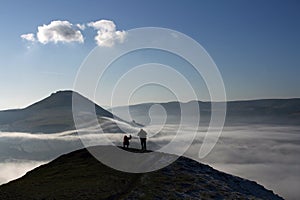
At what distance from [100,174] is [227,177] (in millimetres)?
20946

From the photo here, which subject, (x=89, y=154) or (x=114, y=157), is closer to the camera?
(x=114, y=157)

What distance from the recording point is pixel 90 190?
38.9 m

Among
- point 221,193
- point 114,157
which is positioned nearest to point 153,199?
point 221,193

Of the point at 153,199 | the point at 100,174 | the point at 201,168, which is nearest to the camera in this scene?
the point at 153,199

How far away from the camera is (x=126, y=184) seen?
135ft

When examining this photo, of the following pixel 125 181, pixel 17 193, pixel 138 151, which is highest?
pixel 138 151

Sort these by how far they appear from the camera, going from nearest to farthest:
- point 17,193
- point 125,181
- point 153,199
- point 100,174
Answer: point 153,199, point 17,193, point 125,181, point 100,174

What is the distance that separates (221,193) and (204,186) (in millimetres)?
2441

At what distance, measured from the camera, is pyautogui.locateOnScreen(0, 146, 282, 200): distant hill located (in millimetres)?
38219

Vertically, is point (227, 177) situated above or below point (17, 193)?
above

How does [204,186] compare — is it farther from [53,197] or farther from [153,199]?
[53,197]

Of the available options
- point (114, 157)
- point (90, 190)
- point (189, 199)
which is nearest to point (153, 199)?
point (189, 199)

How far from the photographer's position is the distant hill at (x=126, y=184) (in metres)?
38.2

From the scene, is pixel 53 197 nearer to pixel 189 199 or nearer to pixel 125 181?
pixel 125 181
